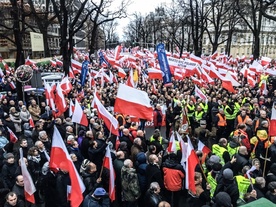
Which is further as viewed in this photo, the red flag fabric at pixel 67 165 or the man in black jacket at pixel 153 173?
the man in black jacket at pixel 153 173

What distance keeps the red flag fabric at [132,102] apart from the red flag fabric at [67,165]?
183 cm

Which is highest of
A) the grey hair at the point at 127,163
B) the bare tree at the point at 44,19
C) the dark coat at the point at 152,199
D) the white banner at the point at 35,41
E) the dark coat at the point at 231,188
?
the bare tree at the point at 44,19

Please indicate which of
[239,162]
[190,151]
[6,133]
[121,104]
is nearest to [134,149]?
[121,104]

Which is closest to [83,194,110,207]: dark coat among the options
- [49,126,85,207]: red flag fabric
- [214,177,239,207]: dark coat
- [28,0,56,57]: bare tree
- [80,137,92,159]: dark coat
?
[49,126,85,207]: red flag fabric

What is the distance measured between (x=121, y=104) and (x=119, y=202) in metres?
1.98

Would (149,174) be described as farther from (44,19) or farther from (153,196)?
(44,19)

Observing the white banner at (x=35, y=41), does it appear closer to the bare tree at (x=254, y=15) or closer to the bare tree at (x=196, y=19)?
the bare tree at (x=196, y=19)

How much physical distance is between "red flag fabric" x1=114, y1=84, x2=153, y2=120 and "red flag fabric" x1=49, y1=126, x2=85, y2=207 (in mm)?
1832

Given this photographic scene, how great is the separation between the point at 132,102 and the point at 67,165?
6.99 feet

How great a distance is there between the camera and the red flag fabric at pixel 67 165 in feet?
17.2

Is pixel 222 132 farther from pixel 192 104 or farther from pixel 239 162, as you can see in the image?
pixel 239 162

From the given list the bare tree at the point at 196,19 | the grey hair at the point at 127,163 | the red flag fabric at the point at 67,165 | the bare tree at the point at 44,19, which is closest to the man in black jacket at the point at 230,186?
the grey hair at the point at 127,163

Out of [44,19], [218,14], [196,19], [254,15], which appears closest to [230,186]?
[196,19]

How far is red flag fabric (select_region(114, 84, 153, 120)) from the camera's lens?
7.00 m
